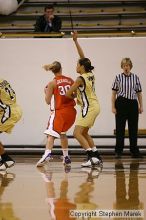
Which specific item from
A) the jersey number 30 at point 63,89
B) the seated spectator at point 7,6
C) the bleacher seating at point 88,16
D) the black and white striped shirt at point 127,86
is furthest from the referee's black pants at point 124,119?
the seated spectator at point 7,6

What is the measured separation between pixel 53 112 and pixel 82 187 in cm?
337

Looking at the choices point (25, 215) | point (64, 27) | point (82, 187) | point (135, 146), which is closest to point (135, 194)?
point (82, 187)

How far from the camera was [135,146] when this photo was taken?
468 inches

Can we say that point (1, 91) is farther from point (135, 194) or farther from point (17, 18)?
point (17, 18)

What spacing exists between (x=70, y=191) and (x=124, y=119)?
17.1 ft

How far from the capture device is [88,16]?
1532 cm

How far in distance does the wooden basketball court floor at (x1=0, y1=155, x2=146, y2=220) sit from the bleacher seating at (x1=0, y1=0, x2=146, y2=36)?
544 cm

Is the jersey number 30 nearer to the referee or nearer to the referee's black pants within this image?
the referee

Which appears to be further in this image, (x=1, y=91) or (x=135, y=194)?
(x=1, y=91)

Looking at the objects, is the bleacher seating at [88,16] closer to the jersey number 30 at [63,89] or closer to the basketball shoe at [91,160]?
the jersey number 30 at [63,89]

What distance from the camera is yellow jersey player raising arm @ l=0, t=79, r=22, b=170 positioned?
9469 mm

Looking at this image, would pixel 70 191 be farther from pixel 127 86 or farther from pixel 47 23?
pixel 47 23

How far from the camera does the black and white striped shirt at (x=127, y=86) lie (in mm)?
11758

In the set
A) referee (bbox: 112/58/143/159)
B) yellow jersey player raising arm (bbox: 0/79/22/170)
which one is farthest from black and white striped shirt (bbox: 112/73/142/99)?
yellow jersey player raising arm (bbox: 0/79/22/170)
